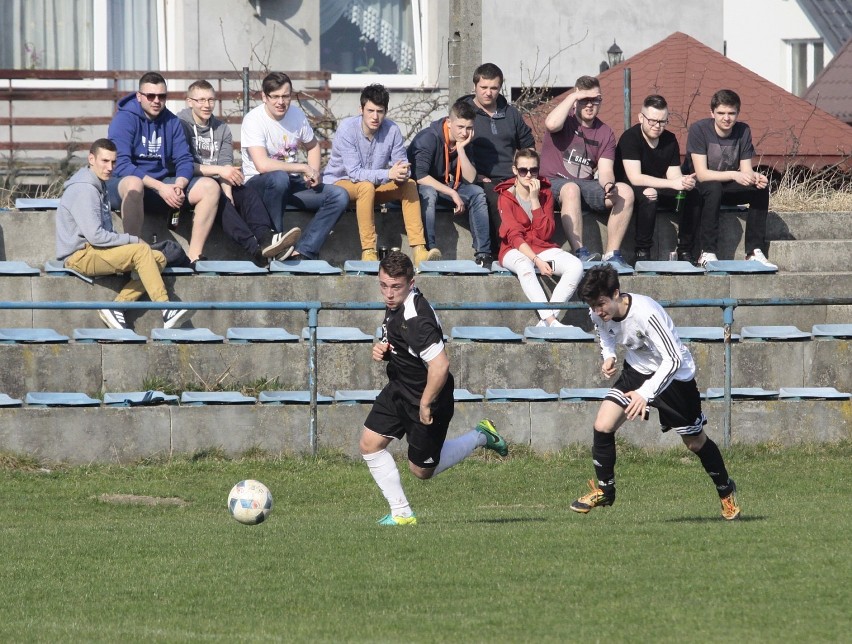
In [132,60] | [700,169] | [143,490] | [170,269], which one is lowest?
[143,490]

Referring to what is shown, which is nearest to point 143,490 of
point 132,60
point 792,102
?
point 132,60

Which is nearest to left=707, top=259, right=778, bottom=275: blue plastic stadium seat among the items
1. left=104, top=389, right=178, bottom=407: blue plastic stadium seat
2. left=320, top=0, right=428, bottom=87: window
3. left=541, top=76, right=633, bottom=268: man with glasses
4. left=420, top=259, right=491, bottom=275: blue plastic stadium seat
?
left=541, top=76, right=633, bottom=268: man with glasses

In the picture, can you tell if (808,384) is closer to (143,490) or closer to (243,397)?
(243,397)

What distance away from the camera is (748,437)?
1278 centimetres

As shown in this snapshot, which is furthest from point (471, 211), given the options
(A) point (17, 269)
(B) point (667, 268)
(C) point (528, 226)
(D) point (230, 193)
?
(A) point (17, 269)

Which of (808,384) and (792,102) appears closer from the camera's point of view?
(808,384)

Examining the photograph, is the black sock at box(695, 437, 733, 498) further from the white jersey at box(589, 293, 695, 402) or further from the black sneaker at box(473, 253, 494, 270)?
the black sneaker at box(473, 253, 494, 270)

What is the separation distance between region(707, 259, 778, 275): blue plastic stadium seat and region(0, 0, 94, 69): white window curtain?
10.0m

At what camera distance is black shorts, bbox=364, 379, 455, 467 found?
9234 millimetres

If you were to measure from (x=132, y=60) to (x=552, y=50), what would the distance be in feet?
24.4

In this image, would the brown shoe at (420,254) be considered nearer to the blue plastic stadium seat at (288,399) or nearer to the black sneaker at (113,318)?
the blue plastic stadium seat at (288,399)

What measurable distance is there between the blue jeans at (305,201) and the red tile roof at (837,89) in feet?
50.1

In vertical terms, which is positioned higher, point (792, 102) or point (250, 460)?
point (792, 102)

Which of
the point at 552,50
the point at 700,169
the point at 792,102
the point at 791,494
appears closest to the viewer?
the point at 791,494
